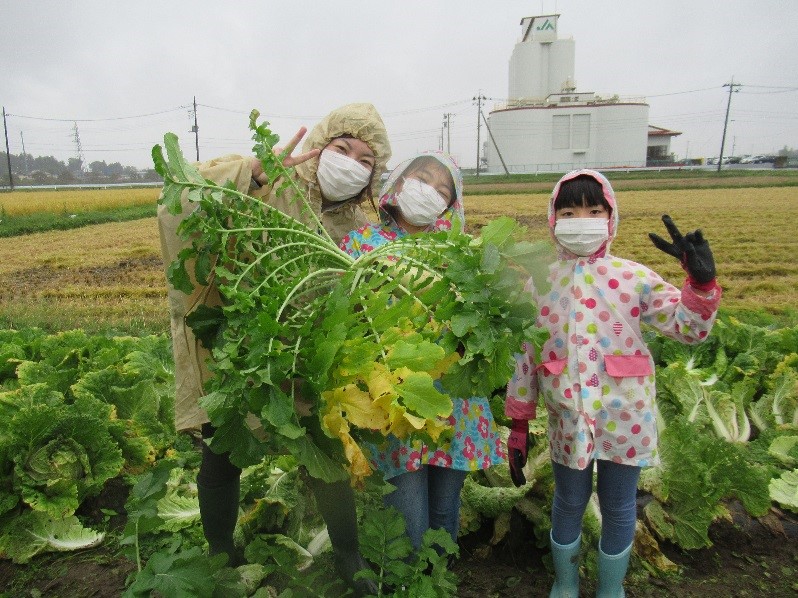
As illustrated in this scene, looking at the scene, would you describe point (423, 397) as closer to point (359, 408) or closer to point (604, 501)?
point (359, 408)

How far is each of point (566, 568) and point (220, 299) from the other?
158 centimetres

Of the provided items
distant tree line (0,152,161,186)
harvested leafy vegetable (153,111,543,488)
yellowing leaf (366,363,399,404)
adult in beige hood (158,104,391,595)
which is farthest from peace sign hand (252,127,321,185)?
distant tree line (0,152,161,186)

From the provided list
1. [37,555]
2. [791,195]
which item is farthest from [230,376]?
[791,195]

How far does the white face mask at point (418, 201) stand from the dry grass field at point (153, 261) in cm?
226

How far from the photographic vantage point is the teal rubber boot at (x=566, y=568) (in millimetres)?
2230

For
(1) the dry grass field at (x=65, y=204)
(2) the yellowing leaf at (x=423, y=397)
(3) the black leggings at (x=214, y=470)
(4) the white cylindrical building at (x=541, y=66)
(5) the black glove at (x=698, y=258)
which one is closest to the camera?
(2) the yellowing leaf at (x=423, y=397)

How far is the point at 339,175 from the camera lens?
2.11 metres

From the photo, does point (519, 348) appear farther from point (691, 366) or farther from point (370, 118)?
point (691, 366)

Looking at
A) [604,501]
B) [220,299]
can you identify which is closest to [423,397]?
[220,299]

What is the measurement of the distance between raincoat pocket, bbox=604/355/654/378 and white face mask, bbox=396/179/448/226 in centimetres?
78

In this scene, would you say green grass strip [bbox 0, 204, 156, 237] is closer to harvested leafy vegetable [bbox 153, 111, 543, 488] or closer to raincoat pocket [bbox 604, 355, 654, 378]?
harvested leafy vegetable [bbox 153, 111, 543, 488]

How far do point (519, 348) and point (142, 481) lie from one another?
1061mm

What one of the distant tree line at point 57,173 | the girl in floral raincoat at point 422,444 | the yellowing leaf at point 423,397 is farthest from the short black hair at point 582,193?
the distant tree line at point 57,173

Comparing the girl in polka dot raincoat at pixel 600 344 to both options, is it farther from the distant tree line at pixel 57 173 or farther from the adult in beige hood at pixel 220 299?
the distant tree line at pixel 57 173
